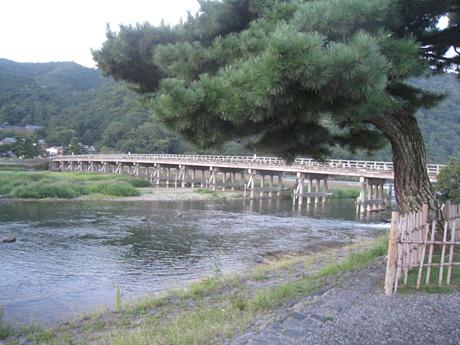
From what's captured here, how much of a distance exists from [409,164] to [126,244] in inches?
380

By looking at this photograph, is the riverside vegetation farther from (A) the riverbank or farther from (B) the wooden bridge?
(B) the wooden bridge

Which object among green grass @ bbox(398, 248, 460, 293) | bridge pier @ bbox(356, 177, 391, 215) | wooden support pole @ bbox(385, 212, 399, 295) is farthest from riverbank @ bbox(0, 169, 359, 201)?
wooden support pole @ bbox(385, 212, 399, 295)

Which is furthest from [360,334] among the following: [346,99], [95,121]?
[95,121]

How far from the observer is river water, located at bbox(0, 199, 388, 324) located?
8.31 metres

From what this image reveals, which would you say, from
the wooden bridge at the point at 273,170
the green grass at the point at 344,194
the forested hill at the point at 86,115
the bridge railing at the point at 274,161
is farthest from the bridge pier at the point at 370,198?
the forested hill at the point at 86,115

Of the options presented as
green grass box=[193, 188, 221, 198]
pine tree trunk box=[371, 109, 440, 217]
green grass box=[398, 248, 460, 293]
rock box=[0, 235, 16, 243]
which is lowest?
green grass box=[193, 188, 221, 198]

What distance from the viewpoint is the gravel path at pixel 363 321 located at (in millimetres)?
3465

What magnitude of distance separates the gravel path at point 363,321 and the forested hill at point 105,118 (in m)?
38.8

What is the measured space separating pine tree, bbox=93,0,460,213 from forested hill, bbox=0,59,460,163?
36.8 meters

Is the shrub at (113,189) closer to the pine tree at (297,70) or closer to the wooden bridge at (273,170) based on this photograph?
the wooden bridge at (273,170)

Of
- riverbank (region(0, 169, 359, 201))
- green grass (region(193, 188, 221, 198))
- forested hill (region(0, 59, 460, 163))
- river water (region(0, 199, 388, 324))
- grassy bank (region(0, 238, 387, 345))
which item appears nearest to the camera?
grassy bank (region(0, 238, 387, 345))

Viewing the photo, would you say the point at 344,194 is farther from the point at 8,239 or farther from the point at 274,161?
the point at 8,239

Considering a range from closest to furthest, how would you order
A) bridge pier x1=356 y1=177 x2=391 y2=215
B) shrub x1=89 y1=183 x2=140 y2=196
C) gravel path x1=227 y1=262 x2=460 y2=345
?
gravel path x1=227 y1=262 x2=460 y2=345, bridge pier x1=356 y1=177 x2=391 y2=215, shrub x1=89 y1=183 x2=140 y2=196

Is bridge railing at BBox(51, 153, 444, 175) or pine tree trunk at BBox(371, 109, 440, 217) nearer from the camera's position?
pine tree trunk at BBox(371, 109, 440, 217)
